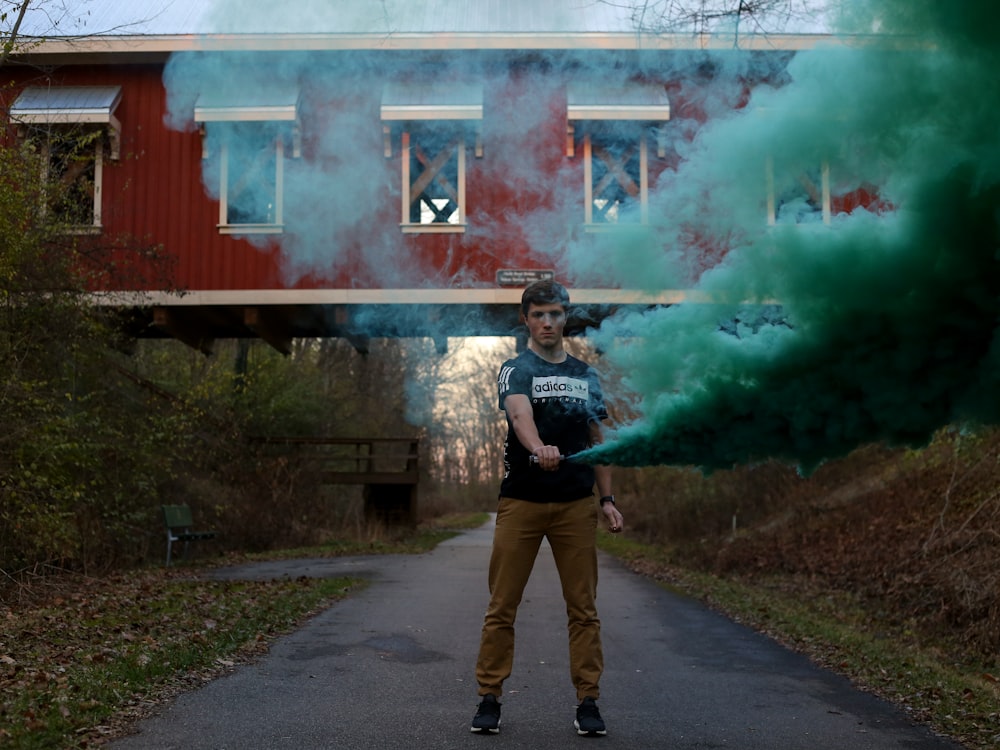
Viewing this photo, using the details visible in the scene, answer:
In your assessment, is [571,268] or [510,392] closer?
[510,392]

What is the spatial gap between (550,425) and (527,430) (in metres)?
0.24

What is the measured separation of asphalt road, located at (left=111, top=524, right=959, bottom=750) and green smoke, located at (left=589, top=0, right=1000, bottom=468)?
1639mm

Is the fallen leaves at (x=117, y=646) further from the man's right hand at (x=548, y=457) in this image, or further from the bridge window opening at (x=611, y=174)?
the bridge window opening at (x=611, y=174)

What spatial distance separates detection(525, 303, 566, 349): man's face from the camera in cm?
523

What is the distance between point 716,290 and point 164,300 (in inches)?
491

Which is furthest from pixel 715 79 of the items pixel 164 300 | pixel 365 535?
pixel 365 535

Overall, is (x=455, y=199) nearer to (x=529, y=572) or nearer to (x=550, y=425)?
(x=550, y=425)

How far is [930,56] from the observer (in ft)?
14.2

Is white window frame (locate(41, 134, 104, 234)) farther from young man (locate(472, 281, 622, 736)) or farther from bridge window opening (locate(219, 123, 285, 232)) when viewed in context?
young man (locate(472, 281, 622, 736))

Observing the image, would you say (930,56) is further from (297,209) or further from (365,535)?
(365,535)

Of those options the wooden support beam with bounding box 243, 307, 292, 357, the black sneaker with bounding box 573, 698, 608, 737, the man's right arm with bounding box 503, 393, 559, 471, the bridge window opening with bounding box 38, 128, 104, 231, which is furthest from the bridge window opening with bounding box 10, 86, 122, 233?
the black sneaker with bounding box 573, 698, 608, 737

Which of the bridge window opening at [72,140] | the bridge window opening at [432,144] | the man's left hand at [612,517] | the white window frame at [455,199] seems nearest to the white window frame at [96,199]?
the bridge window opening at [72,140]

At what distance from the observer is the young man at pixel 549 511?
5.07 meters

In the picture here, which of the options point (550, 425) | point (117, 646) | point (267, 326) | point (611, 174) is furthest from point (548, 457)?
point (267, 326)
